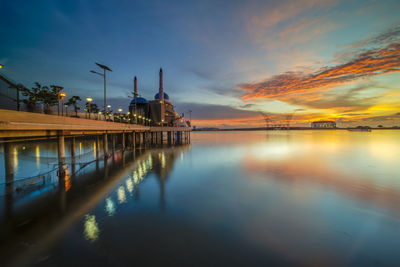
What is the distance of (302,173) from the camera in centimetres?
2072

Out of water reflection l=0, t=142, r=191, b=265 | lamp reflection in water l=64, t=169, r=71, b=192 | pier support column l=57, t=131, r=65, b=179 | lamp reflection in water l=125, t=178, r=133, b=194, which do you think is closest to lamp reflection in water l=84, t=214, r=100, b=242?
water reflection l=0, t=142, r=191, b=265

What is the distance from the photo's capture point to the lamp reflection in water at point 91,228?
7.36 meters

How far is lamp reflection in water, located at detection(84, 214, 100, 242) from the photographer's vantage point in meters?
7.36

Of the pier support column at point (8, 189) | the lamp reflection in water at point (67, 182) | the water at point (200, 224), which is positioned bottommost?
the water at point (200, 224)

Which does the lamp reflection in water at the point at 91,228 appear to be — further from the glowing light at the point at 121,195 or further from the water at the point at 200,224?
the glowing light at the point at 121,195

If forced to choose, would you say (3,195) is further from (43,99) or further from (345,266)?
(43,99)

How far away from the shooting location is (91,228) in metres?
8.06

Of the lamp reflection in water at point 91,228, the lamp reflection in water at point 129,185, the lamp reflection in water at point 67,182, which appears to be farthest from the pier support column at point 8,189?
the lamp reflection in water at point 129,185

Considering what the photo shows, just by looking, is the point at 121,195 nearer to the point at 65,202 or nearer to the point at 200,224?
the point at 65,202

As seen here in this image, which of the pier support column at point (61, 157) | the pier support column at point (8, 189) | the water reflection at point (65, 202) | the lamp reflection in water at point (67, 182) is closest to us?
the water reflection at point (65, 202)

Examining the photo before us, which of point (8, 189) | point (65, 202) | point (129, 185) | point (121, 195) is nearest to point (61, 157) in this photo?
point (8, 189)

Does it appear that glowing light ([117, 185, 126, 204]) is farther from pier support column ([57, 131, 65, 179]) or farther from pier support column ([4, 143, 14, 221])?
pier support column ([57, 131, 65, 179])

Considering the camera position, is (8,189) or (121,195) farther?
(121,195)

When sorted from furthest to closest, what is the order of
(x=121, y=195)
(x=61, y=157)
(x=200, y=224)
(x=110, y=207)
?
(x=61, y=157) < (x=121, y=195) < (x=110, y=207) < (x=200, y=224)
